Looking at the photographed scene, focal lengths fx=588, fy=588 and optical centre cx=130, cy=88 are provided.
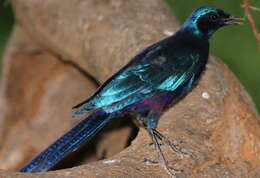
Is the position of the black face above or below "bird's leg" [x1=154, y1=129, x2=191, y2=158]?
above

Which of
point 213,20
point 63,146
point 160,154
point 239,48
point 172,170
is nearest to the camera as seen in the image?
point 172,170

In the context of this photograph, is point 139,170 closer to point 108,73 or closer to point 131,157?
point 131,157

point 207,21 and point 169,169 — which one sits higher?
point 207,21

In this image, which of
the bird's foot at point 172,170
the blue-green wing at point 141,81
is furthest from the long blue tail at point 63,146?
the bird's foot at point 172,170

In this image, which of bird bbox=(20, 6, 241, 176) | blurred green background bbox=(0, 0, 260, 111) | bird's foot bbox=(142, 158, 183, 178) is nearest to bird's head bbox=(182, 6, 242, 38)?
bird bbox=(20, 6, 241, 176)

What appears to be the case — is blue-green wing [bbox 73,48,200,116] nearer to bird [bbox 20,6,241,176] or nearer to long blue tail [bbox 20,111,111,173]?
bird [bbox 20,6,241,176]

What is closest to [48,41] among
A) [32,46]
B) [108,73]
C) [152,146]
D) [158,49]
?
[32,46]

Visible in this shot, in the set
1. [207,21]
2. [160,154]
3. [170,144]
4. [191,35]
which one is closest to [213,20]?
[207,21]

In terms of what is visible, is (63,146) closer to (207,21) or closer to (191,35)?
(191,35)
